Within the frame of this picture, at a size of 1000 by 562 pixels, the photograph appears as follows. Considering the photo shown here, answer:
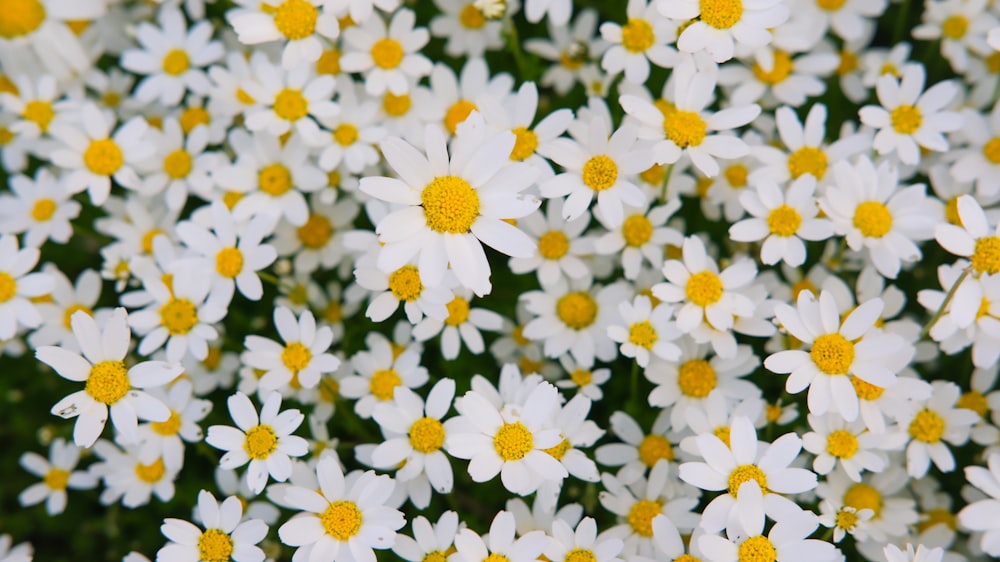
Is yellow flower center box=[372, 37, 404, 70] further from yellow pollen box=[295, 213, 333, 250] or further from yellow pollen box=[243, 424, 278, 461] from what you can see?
yellow pollen box=[243, 424, 278, 461]

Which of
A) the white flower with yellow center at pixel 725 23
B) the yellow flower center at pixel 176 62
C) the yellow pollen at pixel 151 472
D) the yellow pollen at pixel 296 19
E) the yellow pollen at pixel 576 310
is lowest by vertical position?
the yellow pollen at pixel 151 472

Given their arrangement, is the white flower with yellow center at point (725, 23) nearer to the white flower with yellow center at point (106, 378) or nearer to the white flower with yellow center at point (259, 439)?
the white flower with yellow center at point (259, 439)

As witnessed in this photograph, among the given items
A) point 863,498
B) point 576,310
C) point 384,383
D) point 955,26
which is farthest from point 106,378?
point 955,26

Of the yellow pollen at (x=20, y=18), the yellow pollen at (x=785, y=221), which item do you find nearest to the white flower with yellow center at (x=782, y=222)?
the yellow pollen at (x=785, y=221)

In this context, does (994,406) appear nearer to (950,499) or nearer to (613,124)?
(950,499)

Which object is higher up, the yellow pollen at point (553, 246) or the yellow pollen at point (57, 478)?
the yellow pollen at point (553, 246)

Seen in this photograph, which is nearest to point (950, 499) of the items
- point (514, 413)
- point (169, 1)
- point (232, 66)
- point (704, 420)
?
point (704, 420)

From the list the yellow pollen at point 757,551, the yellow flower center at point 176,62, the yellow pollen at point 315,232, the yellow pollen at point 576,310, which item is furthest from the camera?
the yellow flower center at point 176,62
